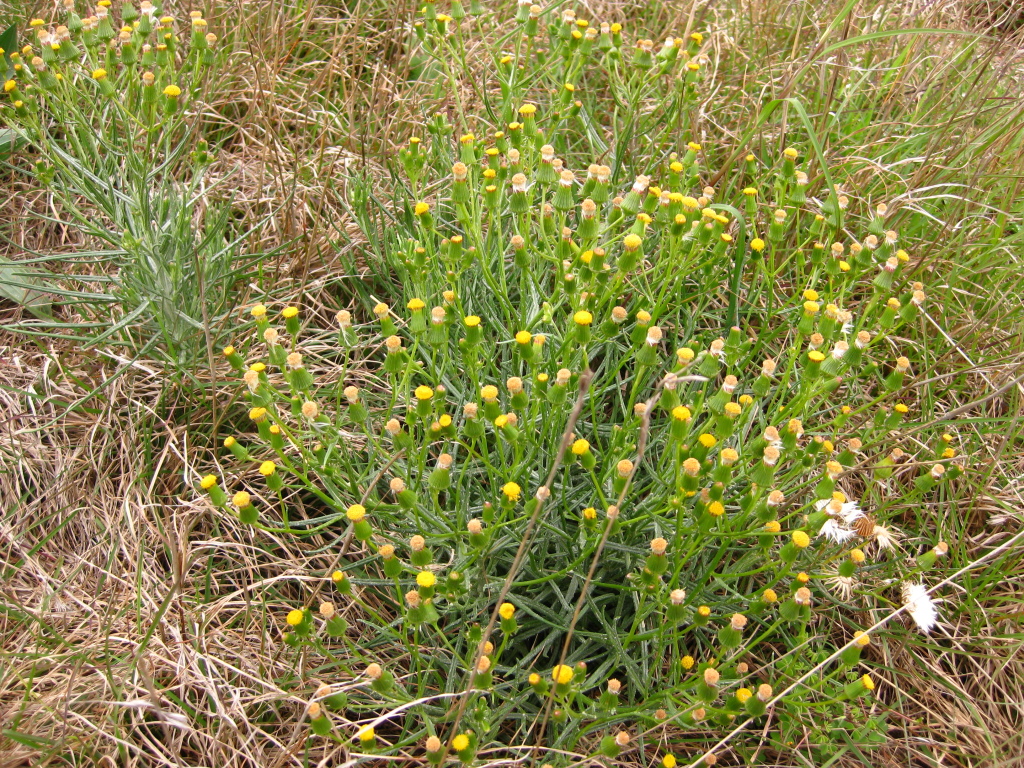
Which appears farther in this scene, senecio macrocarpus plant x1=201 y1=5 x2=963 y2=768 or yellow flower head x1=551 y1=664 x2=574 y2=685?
senecio macrocarpus plant x1=201 y1=5 x2=963 y2=768

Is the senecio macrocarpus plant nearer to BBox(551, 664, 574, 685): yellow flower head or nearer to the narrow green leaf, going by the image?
BBox(551, 664, 574, 685): yellow flower head

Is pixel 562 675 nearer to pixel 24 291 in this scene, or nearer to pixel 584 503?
pixel 584 503

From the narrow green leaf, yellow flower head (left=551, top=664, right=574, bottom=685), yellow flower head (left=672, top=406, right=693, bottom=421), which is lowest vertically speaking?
the narrow green leaf

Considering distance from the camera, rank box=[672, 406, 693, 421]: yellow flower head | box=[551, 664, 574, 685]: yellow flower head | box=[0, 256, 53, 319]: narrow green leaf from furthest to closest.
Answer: box=[0, 256, 53, 319]: narrow green leaf, box=[672, 406, 693, 421]: yellow flower head, box=[551, 664, 574, 685]: yellow flower head

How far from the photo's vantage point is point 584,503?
251 centimetres

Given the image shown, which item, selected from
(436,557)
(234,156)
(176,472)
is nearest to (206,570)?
(176,472)

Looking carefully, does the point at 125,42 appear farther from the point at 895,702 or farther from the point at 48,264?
the point at 895,702

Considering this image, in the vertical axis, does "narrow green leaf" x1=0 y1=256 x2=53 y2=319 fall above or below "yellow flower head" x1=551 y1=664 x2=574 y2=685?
below

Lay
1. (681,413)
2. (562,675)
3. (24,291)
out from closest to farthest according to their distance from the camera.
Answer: (562,675), (681,413), (24,291)

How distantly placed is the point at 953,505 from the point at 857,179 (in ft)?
5.39

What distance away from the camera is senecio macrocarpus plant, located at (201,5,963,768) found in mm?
2018

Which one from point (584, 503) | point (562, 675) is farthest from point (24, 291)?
point (562, 675)

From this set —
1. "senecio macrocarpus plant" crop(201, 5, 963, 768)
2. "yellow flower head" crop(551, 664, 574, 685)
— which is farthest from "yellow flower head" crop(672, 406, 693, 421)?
"yellow flower head" crop(551, 664, 574, 685)

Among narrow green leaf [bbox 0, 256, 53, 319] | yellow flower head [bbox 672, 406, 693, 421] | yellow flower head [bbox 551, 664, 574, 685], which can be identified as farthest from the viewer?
narrow green leaf [bbox 0, 256, 53, 319]
